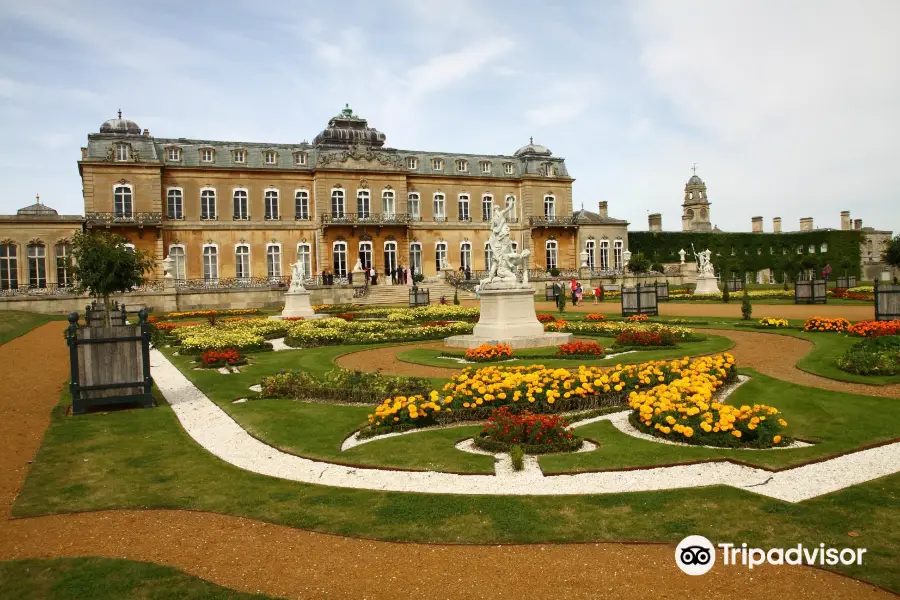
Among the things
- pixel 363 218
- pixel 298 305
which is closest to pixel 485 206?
pixel 363 218

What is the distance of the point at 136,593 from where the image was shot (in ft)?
16.3

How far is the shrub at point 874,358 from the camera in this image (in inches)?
472

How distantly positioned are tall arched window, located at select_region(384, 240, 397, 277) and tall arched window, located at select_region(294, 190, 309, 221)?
656 cm

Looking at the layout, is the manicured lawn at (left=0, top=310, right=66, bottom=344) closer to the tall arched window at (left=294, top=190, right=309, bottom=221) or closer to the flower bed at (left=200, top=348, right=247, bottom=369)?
the flower bed at (left=200, top=348, right=247, bottom=369)

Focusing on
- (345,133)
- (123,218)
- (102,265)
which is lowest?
(102,265)

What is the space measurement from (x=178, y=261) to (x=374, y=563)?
4773 cm

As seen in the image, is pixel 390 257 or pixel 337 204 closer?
pixel 337 204

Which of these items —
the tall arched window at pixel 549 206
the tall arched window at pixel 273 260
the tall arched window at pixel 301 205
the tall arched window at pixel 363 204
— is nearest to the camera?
the tall arched window at pixel 273 260

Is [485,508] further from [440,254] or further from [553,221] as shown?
[553,221]

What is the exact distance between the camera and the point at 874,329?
16.5m

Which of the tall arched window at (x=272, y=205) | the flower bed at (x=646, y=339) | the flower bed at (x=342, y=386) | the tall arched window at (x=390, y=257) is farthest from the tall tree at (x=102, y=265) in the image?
the tall arched window at (x=390, y=257)

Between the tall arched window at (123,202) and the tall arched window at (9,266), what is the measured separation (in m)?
6.63

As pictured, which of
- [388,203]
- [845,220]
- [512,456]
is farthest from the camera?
[845,220]

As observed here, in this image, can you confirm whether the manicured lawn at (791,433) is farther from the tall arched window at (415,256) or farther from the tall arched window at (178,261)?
the tall arched window at (178,261)
